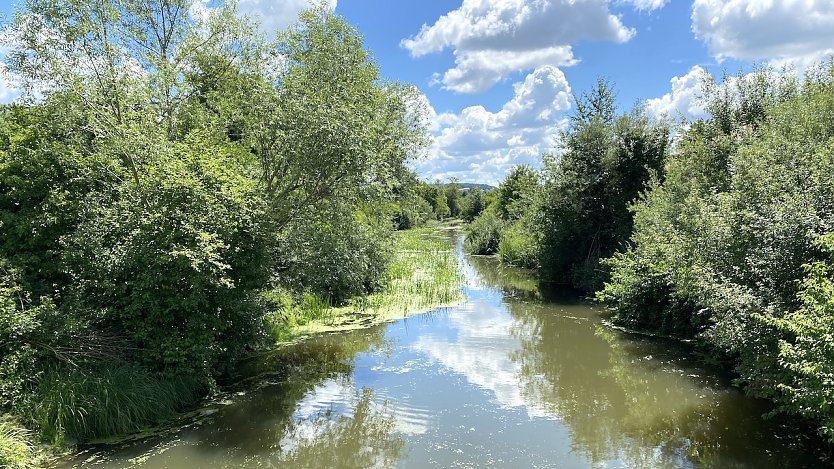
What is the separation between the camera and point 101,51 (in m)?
11.3

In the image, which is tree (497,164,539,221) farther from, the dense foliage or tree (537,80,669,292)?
the dense foliage

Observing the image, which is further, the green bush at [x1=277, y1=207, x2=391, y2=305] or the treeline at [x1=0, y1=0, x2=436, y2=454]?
the green bush at [x1=277, y1=207, x2=391, y2=305]

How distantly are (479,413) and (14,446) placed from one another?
665 cm

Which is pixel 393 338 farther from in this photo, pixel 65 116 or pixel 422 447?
pixel 65 116

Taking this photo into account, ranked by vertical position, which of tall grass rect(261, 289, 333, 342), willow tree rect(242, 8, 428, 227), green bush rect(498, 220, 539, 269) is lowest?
tall grass rect(261, 289, 333, 342)

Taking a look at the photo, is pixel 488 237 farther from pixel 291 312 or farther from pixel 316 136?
pixel 316 136

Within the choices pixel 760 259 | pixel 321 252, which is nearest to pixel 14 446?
pixel 321 252

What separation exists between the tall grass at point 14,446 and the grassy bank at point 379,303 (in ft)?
16.8

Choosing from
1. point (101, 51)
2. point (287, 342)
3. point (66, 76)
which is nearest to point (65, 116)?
point (66, 76)

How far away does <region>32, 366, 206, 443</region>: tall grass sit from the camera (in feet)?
23.3

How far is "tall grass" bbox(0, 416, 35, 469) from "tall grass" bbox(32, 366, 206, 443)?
0.28m

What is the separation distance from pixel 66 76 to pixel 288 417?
8457mm

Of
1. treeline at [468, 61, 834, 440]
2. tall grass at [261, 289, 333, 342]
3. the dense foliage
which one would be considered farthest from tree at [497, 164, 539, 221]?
tall grass at [261, 289, 333, 342]

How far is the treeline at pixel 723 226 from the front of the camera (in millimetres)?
6938
